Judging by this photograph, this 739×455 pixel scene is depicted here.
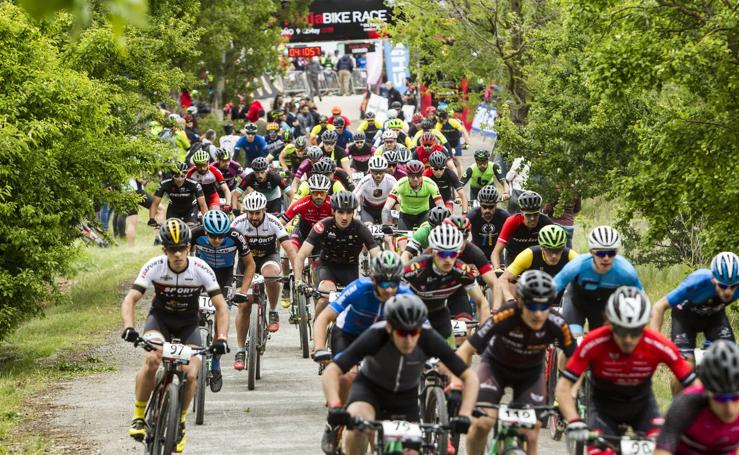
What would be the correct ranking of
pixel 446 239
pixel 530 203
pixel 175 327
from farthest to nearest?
pixel 530 203 < pixel 175 327 < pixel 446 239

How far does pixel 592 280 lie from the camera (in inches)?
464

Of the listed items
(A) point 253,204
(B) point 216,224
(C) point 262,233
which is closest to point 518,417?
(B) point 216,224

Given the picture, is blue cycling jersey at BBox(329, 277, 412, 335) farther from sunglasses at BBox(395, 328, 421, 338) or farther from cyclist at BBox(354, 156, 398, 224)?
cyclist at BBox(354, 156, 398, 224)

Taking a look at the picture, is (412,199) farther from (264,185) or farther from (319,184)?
(264,185)

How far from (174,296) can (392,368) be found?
10.1 ft

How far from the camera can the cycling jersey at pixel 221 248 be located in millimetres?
14469

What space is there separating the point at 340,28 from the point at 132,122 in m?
30.3

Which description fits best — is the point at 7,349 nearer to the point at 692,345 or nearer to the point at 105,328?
the point at 105,328

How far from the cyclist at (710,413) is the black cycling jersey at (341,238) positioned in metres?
7.55

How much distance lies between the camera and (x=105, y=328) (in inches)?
809

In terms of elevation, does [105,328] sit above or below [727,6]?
below

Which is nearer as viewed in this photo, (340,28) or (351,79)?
(340,28)

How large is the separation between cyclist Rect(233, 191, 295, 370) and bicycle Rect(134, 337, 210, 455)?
4448mm

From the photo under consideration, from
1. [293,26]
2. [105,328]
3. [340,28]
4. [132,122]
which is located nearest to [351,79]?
[340,28]
